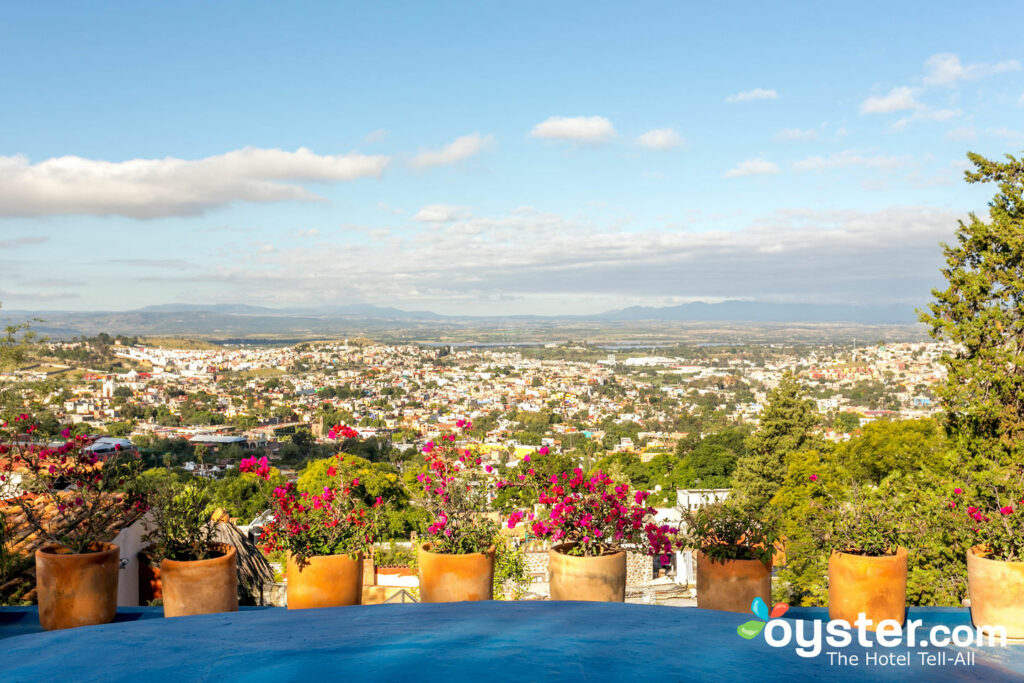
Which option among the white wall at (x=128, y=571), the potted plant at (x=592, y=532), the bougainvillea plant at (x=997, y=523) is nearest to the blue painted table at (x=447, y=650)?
the potted plant at (x=592, y=532)

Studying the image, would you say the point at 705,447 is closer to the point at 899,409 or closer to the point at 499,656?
the point at 899,409

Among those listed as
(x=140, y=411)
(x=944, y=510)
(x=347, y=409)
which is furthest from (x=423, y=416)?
(x=944, y=510)

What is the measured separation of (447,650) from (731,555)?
1.88m

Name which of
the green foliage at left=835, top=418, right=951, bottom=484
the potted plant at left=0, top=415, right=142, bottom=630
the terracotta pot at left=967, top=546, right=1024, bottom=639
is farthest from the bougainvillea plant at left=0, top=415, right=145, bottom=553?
the green foliage at left=835, top=418, right=951, bottom=484

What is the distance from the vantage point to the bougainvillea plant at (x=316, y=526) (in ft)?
13.0

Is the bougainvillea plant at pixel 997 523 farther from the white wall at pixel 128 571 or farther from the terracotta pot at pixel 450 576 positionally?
the white wall at pixel 128 571

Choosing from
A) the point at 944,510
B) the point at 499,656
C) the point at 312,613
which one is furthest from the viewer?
the point at 944,510

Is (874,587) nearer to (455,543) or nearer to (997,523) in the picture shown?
(997,523)

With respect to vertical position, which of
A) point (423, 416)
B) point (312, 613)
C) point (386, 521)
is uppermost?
point (386, 521)

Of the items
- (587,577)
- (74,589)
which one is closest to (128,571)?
(74,589)

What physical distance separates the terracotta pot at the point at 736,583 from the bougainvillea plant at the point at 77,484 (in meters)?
3.50

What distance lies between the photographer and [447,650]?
2957 mm

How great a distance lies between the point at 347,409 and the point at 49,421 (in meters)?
62.0

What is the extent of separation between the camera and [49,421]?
10.2m
